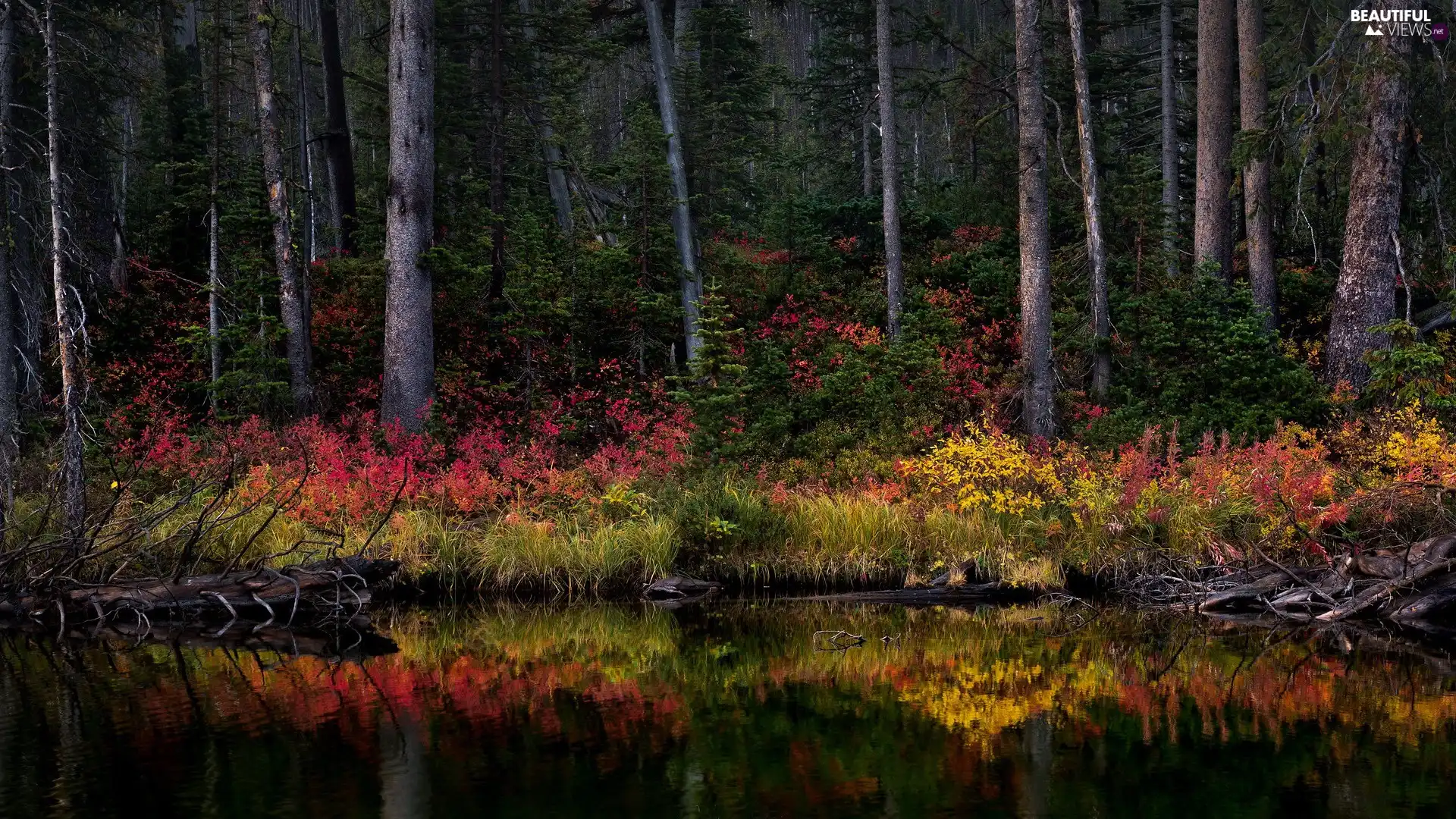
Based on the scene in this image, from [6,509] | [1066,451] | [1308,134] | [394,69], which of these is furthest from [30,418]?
[1308,134]

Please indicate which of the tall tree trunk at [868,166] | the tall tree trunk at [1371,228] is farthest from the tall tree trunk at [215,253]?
the tall tree trunk at [1371,228]

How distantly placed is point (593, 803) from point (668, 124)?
17186 millimetres

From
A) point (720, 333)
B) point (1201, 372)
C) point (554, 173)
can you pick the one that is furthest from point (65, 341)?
point (554, 173)

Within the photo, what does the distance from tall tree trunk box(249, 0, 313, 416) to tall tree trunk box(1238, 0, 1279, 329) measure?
631 inches

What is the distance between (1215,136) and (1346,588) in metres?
10.9

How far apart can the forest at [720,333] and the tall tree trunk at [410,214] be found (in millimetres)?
61

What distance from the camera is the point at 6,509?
40.8ft

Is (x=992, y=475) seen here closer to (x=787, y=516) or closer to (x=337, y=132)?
(x=787, y=516)

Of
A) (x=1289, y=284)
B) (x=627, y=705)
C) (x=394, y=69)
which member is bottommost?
(x=627, y=705)

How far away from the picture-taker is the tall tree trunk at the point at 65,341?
11266 millimetres

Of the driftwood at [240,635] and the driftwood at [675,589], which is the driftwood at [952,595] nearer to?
the driftwood at [675,589]

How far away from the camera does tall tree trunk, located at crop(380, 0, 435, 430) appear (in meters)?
16.6

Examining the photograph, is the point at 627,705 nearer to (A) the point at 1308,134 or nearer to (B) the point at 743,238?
(A) the point at 1308,134

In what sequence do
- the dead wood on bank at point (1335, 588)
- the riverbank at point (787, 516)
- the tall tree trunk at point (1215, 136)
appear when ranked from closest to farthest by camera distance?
1. the dead wood on bank at point (1335, 588)
2. the riverbank at point (787, 516)
3. the tall tree trunk at point (1215, 136)
